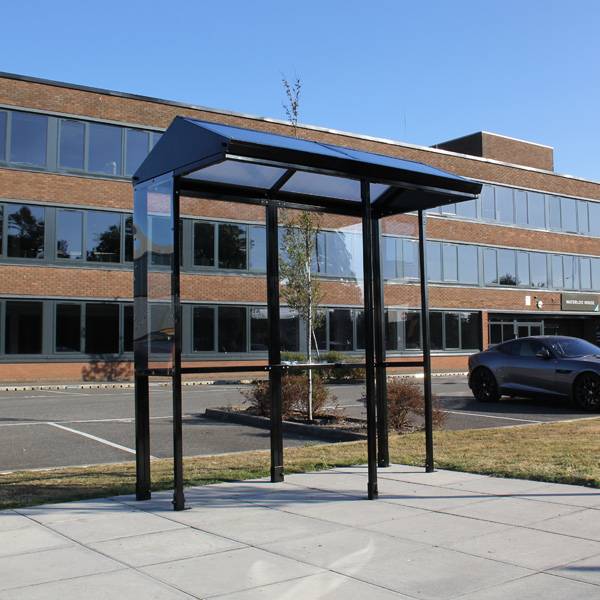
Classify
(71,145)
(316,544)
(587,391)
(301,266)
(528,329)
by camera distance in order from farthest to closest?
(528,329)
(71,145)
(587,391)
(301,266)
(316,544)

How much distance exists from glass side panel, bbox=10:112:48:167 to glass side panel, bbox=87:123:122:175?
5.74 feet

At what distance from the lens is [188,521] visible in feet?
18.7

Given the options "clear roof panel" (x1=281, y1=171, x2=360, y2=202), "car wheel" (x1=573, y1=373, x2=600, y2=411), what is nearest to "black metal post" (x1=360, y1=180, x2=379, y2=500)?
"clear roof panel" (x1=281, y1=171, x2=360, y2=202)

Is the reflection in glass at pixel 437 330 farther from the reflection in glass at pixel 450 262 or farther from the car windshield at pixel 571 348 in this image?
the car windshield at pixel 571 348

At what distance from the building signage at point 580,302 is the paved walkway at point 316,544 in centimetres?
3818

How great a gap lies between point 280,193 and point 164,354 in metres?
2.48

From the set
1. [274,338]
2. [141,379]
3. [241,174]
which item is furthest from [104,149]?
[141,379]

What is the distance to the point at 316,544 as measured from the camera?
16.3 feet

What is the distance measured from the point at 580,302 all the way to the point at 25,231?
1240 inches

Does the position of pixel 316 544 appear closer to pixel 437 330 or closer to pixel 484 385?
pixel 484 385

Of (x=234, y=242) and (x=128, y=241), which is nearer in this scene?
(x=234, y=242)

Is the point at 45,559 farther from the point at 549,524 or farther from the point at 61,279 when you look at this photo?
the point at 61,279

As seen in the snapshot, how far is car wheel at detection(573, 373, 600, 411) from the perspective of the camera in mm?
14133

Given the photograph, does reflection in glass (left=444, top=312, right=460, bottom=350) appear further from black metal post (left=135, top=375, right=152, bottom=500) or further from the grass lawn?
black metal post (left=135, top=375, right=152, bottom=500)
